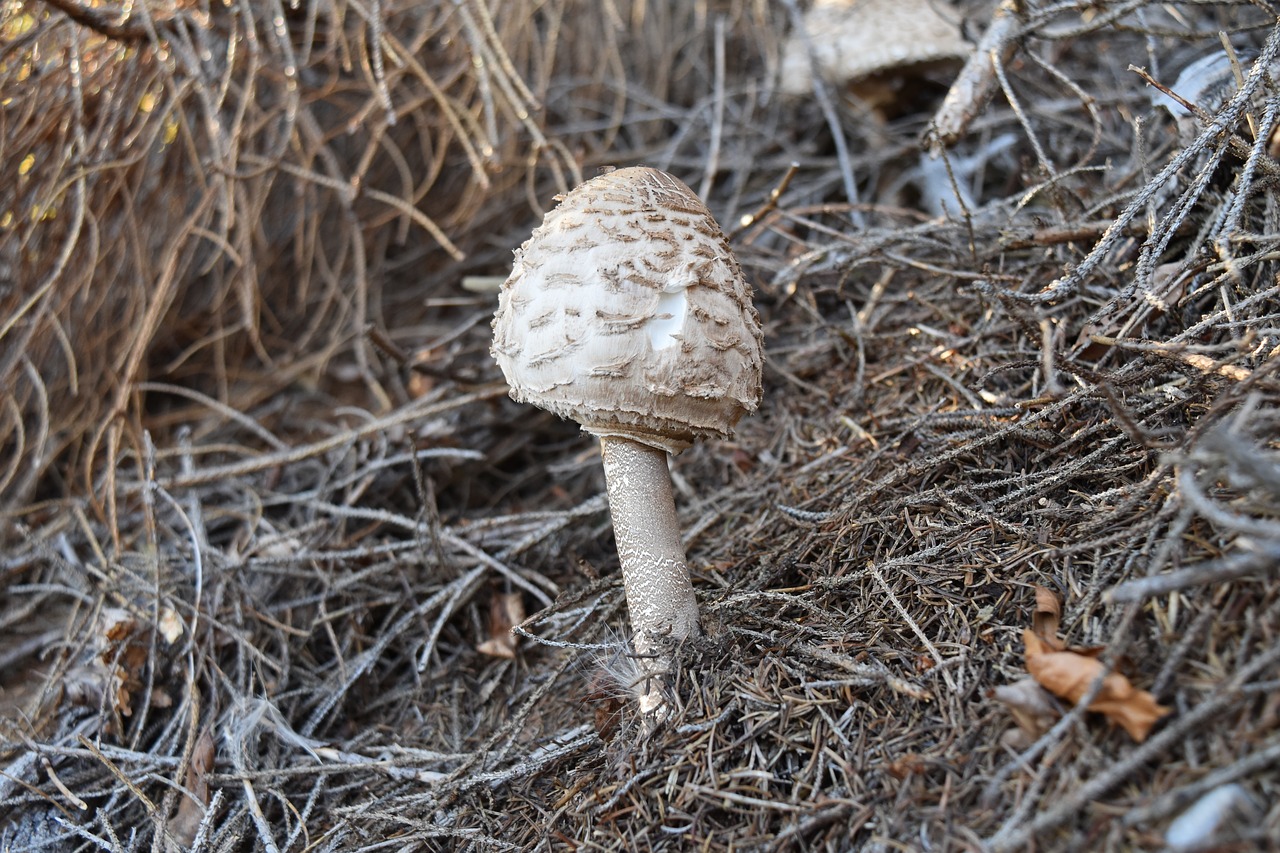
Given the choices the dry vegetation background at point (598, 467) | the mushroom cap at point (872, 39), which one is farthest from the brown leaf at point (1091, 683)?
the mushroom cap at point (872, 39)

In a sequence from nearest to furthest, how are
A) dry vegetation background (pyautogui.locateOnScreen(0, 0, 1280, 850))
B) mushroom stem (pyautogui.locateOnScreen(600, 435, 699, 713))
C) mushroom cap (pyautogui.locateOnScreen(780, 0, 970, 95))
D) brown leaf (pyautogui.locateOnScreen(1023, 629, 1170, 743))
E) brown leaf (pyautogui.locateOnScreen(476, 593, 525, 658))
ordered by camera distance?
brown leaf (pyautogui.locateOnScreen(1023, 629, 1170, 743)), dry vegetation background (pyautogui.locateOnScreen(0, 0, 1280, 850)), mushroom stem (pyautogui.locateOnScreen(600, 435, 699, 713)), brown leaf (pyautogui.locateOnScreen(476, 593, 525, 658)), mushroom cap (pyautogui.locateOnScreen(780, 0, 970, 95))

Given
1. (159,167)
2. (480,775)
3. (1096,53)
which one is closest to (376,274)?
(159,167)

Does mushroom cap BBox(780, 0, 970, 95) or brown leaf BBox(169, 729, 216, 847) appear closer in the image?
brown leaf BBox(169, 729, 216, 847)

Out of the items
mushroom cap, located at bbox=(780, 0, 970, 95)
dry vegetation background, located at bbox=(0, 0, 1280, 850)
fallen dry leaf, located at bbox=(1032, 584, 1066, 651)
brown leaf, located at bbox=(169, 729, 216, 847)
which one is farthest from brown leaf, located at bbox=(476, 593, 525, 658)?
mushroom cap, located at bbox=(780, 0, 970, 95)

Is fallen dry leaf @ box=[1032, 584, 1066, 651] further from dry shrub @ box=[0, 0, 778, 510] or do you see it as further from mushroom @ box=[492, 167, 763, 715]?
dry shrub @ box=[0, 0, 778, 510]

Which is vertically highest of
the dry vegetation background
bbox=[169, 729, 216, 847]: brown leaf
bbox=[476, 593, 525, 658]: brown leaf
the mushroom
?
the mushroom

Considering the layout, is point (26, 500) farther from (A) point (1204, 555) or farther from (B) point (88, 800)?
(A) point (1204, 555)

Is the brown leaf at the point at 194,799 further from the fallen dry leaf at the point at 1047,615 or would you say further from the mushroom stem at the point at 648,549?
the fallen dry leaf at the point at 1047,615
